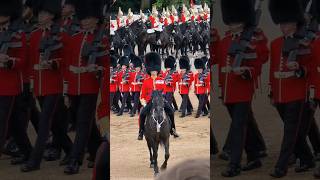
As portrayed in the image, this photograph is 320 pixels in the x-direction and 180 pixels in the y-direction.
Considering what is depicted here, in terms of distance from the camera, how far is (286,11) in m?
2.98

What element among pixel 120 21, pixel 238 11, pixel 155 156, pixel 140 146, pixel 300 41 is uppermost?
pixel 120 21

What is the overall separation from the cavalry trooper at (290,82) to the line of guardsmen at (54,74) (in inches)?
34.4

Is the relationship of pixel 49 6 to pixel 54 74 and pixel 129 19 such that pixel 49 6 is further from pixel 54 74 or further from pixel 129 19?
pixel 129 19

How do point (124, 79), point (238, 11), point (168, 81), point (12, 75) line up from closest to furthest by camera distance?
point (238, 11) → point (12, 75) → point (168, 81) → point (124, 79)

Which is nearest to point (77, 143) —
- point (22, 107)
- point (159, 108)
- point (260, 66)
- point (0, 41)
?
point (22, 107)

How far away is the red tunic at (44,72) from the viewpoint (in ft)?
11.3

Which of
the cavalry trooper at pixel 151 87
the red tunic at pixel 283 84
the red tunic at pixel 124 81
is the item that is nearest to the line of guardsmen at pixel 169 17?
the red tunic at pixel 124 81

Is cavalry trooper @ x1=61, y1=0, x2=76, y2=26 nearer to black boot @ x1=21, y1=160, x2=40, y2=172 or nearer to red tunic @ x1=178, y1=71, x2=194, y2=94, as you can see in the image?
black boot @ x1=21, y1=160, x2=40, y2=172

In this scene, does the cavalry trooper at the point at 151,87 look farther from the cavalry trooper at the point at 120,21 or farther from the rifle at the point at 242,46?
the cavalry trooper at the point at 120,21

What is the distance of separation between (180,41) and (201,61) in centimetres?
681

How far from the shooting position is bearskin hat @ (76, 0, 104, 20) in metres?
3.25

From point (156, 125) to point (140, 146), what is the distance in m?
2.29

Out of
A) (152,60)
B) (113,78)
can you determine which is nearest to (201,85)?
(113,78)

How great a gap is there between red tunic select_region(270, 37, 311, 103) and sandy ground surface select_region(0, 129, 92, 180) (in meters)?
1.07
